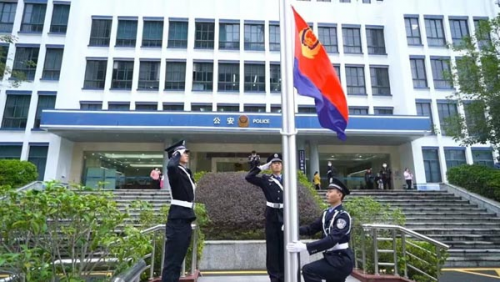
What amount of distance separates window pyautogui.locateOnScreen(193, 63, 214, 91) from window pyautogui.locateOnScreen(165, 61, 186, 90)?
0.70 meters

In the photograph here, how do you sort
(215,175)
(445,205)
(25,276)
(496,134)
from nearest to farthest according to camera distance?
1. (25,276)
2. (215,175)
3. (496,134)
4. (445,205)

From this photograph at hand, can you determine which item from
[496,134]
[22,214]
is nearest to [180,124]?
[496,134]

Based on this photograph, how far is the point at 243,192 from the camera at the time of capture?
8.93 meters

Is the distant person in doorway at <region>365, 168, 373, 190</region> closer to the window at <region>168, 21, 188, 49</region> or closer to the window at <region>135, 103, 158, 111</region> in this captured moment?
the window at <region>135, 103, 158, 111</region>

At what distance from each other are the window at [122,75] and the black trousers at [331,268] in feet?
63.6

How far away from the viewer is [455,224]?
11.3m

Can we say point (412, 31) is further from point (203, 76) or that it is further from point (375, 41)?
point (203, 76)

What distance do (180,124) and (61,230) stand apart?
14926mm

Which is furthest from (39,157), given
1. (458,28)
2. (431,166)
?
(458,28)

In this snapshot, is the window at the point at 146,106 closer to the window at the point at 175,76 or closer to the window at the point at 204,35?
the window at the point at 175,76

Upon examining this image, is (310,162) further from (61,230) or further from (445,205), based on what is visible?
(61,230)

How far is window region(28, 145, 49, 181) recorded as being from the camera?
18328 mm

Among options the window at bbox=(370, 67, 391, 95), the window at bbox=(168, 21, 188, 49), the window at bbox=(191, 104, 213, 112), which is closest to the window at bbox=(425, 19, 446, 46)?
the window at bbox=(370, 67, 391, 95)

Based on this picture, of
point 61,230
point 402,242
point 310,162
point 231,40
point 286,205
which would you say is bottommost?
point 402,242
